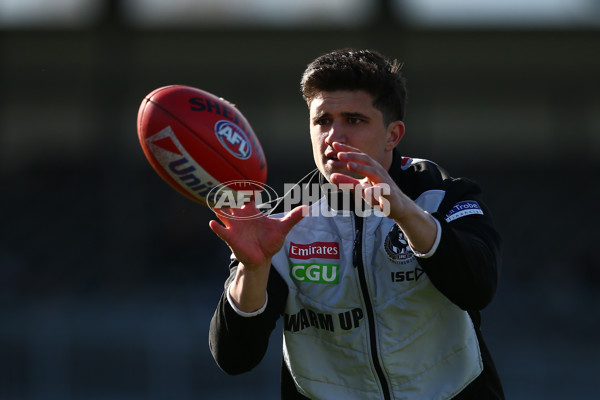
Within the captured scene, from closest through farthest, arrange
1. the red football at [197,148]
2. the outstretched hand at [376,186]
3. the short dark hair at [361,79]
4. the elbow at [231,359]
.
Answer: the outstretched hand at [376,186] < the red football at [197,148] < the elbow at [231,359] < the short dark hair at [361,79]

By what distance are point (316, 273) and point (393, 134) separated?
649mm

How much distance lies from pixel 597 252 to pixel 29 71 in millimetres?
10312

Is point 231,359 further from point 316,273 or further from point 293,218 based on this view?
point 293,218

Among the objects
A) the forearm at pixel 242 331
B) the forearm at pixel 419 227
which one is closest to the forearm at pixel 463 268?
the forearm at pixel 419 227

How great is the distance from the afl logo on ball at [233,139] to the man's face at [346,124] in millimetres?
292

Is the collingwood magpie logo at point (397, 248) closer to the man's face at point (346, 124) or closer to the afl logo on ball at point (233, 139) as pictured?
the man's face at point (346, 124)

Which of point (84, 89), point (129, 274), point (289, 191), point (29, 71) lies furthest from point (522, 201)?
point (289, 191)

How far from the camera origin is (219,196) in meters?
2.78

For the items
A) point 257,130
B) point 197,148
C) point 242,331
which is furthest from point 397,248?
point 257,130

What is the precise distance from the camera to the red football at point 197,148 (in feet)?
9.14

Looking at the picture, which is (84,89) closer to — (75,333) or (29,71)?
(29,71)

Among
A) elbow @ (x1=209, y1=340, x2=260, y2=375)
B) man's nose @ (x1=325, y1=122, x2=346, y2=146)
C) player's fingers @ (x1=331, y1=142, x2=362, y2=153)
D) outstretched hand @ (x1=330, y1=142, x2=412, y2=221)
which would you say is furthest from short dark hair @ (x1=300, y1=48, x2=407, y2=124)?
elbow @ (x1=209, y1=340, x2=260, y2=375)

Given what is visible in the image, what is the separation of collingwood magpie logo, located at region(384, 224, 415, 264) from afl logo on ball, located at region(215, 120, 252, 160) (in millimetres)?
628

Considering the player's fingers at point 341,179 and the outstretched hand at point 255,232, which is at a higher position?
the player's fingers at point 341,179
